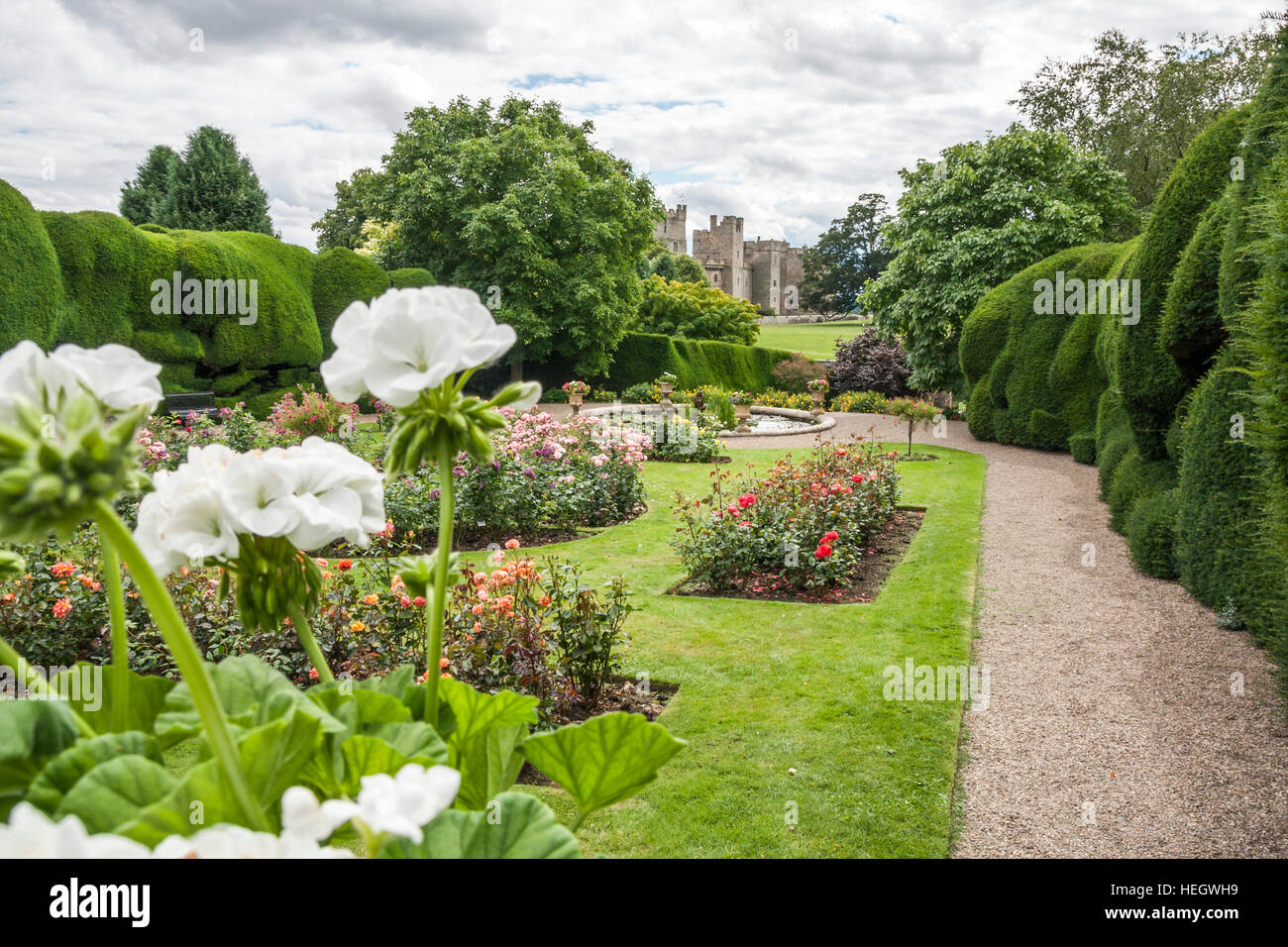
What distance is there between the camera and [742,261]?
203 feet

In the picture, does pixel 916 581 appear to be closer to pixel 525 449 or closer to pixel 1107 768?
pixel 1107 768

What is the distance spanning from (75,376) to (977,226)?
2224 centimetres

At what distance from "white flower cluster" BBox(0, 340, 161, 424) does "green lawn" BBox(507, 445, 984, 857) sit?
3197mm

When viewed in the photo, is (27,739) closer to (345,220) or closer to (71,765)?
(71,765)

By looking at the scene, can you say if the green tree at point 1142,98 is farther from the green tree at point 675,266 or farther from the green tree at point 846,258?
the green tree at point 846,258

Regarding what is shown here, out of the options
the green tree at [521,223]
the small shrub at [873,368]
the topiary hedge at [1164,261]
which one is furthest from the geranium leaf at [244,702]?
the small shrub at [873,368]

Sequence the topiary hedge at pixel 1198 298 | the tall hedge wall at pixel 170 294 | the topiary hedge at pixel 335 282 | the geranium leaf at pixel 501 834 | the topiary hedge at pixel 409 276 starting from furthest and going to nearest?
the topiary hedge at pixel 409 276 < the topiary hedge at pixel 335 282 < the tall hedge wall at pixel 170 294 < the topiary hedge at pixel 1198 298 < the geranium leaf at pixel 501 834

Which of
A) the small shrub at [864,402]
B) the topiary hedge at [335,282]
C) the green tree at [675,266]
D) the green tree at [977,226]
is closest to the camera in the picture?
the green tree at [977,226]

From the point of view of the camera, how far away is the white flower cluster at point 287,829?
48 cm

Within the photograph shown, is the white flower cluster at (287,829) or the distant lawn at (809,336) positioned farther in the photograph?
the distant lawn at (809,336)

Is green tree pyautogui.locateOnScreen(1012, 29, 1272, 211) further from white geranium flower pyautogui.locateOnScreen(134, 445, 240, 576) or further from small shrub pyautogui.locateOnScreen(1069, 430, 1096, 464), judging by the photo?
white geranium flower pyautogui.locateOnScreen(134, 445, 240, 576)

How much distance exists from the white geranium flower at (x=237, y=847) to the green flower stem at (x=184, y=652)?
94 millimetres

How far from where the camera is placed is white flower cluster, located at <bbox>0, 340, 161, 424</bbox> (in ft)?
2.34

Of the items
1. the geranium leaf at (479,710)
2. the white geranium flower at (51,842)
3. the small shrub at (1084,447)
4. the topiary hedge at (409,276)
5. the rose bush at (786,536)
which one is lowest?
the rose bush at (786,536)
